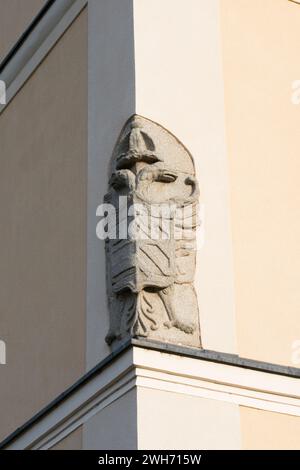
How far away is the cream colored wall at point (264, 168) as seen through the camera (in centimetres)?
797

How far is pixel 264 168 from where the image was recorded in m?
8.41

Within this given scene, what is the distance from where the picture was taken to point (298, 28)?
9.01 meters

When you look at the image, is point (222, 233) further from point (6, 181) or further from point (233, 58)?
point (6, 181)

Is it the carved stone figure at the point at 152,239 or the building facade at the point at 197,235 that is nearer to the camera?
the building facade at the point at 197,235

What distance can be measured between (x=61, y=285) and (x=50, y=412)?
804 millimetres

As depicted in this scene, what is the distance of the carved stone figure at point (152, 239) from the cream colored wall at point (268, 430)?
0.42 metres

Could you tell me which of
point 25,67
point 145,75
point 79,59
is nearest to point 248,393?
point 145,75

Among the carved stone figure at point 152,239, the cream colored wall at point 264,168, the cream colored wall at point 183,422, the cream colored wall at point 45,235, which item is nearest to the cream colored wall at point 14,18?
the cream colored wall at point 45,235

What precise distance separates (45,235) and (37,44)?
1.34m

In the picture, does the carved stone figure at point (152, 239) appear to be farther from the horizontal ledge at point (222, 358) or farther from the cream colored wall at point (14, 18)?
the cream colored wall at point (14, 18)

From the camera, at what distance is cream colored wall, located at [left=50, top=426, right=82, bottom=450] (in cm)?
771

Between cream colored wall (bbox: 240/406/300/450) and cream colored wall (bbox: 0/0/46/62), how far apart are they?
3.36 m

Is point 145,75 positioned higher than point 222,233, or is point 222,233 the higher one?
point 145,75
